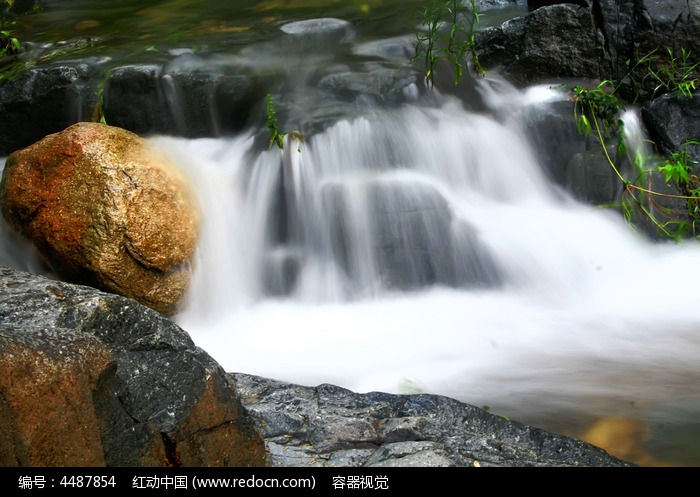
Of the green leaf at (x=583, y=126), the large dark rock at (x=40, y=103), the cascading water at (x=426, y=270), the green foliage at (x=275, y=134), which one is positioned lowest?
the cascading water at (x=426, y=270)

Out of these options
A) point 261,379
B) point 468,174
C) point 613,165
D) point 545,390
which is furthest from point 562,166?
point 261,379

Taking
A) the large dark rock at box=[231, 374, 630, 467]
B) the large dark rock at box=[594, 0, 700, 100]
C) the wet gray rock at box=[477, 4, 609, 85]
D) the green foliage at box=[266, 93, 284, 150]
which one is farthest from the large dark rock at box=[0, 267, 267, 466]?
the large dark rock at box=[594, 0, 700, 100]

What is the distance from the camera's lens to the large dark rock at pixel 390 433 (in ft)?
9.08

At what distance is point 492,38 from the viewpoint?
6727 millimetres

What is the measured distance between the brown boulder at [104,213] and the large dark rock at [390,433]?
1744 millimetres

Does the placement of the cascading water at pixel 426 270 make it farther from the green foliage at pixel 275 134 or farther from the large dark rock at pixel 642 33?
the large dark rock at pixel 642 33

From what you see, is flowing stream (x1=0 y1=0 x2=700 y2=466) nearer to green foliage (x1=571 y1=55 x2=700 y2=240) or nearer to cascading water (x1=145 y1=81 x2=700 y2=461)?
cascading water (x1=145 y1=81 x2=700 y2=461)

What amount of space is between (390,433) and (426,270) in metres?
2.58

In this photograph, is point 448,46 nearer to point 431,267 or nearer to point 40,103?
point 431,267

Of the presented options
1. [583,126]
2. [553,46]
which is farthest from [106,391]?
[553,46]

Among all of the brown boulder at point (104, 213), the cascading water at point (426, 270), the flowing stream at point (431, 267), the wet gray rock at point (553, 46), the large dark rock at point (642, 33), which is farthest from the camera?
the wet gray rock at point (553, 46)

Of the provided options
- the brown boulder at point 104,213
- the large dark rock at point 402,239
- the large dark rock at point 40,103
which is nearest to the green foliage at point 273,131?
the large dark rock at point 402,239

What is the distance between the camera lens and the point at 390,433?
2.99 m

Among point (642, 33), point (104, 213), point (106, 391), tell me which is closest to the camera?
point (106, 391)
